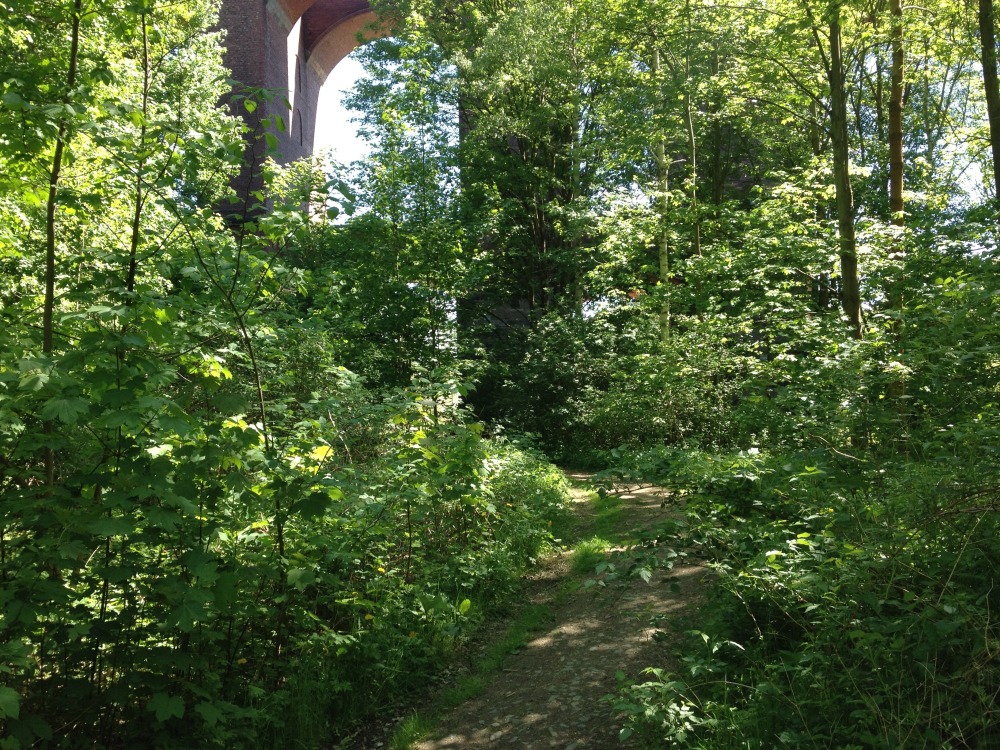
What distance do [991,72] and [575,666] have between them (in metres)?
8.12

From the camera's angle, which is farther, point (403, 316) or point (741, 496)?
point (403, 316)

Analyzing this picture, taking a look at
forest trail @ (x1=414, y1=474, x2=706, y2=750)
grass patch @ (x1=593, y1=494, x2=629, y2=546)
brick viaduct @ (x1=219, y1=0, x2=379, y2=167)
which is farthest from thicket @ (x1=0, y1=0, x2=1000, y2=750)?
brick viaduct @ (x1=219, y1=0, x2=379, y2=167)

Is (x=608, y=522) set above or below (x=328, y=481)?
below

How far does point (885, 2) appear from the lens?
10.5 metres

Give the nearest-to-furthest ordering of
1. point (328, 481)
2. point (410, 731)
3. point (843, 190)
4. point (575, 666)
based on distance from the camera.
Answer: point (328, 481), point (410, 731), point (575, 666), point (843, 190)

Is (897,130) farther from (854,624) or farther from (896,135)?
(854,624)

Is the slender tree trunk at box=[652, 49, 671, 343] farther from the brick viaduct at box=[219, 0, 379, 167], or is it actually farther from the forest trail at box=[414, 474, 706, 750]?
the brick viaduct at box=[219, 0, 379, 167]

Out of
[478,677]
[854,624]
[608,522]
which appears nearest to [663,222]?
[608,522]

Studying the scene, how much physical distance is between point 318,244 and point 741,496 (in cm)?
1323

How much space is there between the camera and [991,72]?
317 inches

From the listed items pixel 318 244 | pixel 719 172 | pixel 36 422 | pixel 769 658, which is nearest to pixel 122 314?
pixel 36 422

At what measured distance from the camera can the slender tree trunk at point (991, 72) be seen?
7777 millimetres

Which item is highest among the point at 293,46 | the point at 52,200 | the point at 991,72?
the point at 293,46

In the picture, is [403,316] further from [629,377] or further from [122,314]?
[122,314]
